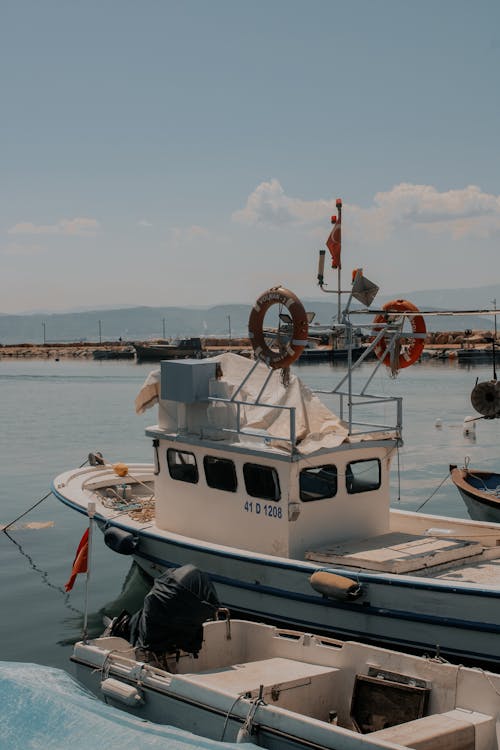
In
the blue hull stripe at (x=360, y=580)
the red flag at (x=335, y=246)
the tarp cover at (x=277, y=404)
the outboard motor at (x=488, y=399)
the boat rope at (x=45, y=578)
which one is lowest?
the boat rope at (x=45, y=578)

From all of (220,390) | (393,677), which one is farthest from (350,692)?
(220,390)

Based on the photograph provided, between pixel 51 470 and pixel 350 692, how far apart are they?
2161 centimetres

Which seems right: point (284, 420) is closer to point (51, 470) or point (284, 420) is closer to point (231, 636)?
point (231, 636)

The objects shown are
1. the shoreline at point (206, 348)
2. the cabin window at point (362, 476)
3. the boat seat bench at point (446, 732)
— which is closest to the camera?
the boat seat bench at point (446, 732)

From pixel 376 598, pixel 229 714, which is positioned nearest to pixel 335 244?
pixel 376 598

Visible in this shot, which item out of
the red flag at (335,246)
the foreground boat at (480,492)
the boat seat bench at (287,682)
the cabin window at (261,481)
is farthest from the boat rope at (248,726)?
the foreground boat at (480,492)

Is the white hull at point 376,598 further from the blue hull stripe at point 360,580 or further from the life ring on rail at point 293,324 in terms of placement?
the life ring on rail at point 293,324

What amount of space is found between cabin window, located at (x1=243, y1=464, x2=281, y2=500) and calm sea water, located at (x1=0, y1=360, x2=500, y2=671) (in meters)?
3.87

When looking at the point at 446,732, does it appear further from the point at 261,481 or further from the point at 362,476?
the point at 362,476

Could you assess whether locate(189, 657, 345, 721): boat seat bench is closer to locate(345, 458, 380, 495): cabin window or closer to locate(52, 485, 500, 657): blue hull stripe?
locate(52, 485, 500, 657): blue hull stripe

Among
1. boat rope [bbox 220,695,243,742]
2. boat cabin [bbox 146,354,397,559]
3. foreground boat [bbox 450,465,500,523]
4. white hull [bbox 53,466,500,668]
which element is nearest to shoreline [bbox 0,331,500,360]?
foreground boat [bbox 450,465,500,523]

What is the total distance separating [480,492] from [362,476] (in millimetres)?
7780

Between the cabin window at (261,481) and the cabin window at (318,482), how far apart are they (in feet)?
1.27

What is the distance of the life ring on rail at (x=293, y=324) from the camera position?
13008mm
